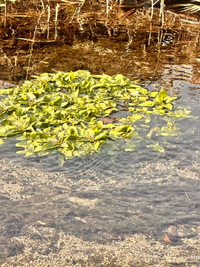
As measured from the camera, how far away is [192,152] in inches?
154

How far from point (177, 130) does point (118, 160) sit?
82 centimetres

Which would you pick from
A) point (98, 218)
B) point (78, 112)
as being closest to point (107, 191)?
point (98, 218)

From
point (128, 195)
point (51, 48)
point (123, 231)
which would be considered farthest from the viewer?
point (51, 48)

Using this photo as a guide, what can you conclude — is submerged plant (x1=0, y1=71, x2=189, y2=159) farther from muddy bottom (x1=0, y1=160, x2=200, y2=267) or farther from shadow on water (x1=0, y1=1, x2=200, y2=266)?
muddy bottom (x1=0, y1=160, x2=200, y2=267)

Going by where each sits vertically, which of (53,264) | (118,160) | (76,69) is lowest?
(53,264)

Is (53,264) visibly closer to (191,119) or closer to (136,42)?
(191,119)

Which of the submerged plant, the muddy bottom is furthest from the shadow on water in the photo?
the submerged plant

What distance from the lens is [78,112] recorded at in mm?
4555

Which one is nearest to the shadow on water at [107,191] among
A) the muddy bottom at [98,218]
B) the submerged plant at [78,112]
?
the muddy bottom at [98,218]

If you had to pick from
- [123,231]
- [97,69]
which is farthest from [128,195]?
[97,69]

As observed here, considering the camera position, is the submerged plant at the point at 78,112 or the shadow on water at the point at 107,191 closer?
the shadow on water at the point at 107,191

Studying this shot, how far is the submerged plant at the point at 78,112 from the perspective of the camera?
4004 mm

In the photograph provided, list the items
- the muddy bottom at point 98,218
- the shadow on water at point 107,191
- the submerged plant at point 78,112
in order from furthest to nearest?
the submerged plant at point 78,112 < the shadow on water at point 107,191 < the muddy bottom at point 98,218

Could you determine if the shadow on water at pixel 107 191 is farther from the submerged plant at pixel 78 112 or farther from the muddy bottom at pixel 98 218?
the submerged plant at pixel 78 112
